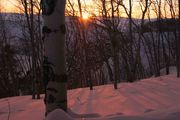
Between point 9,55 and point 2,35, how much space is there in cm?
319

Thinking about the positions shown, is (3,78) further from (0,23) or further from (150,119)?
(150,119)

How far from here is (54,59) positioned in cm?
408

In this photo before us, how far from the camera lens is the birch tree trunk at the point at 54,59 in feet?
13.3

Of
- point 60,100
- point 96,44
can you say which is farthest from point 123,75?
point 60,100

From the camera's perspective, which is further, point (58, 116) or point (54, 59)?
point (54, 59)

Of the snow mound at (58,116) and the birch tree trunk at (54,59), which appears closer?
the snow mound at (58,116)

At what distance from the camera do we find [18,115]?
952 centimetres

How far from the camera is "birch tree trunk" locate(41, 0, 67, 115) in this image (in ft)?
13.3

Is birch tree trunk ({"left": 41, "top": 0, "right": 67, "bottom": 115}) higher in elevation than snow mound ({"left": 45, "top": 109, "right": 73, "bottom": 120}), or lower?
higher

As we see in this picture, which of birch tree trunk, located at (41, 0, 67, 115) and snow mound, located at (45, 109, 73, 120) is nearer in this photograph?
snow mound, located at (45, 109, 73, 120)

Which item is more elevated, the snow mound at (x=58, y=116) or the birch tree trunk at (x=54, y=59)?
the birch tree trunk at (x=54, y=59)

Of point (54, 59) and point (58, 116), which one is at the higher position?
point (54, 59)

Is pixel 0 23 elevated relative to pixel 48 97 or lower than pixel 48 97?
elevated

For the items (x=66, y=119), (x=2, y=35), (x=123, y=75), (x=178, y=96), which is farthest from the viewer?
(x=123, y=75)
